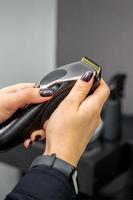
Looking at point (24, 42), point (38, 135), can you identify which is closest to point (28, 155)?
point (24, 42)

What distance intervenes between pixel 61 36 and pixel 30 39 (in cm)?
14

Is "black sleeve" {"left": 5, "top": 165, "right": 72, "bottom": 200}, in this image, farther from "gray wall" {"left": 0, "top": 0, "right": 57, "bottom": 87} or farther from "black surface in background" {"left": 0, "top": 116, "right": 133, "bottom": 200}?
"gray wall" {"left": 0, "top": 0, "right": 57, "bottom": 87}

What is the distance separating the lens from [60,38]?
4.81 ft

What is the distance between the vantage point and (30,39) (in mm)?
1386

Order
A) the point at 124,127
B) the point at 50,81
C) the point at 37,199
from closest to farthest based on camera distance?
the point at 37,199 → the point at 50,81 → the point at 124,127

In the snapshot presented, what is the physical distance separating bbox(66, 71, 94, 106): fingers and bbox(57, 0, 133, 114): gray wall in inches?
32.3

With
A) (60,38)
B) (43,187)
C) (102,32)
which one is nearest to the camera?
(43,187)

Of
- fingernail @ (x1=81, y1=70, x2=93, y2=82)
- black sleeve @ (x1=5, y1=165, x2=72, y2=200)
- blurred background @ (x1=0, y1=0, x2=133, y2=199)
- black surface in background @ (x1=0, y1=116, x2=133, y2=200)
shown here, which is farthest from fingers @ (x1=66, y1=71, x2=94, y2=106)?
blurred background @ (x1=0, y1=0, x2=133, y2=199)

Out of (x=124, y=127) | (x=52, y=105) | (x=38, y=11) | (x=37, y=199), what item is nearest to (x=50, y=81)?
(x=52, y=105)

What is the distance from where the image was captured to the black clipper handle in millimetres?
525

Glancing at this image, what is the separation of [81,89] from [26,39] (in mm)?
885

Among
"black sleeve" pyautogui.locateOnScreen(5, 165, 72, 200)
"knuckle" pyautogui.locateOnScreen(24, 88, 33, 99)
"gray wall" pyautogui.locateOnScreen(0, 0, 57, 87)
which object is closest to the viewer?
"black sleeve" pyautogui.locateOnScreen(5, 165, 72, 200)

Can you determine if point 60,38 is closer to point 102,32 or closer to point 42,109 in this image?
point 102,32

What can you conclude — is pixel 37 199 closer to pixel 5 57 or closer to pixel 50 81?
pixel 50 81
